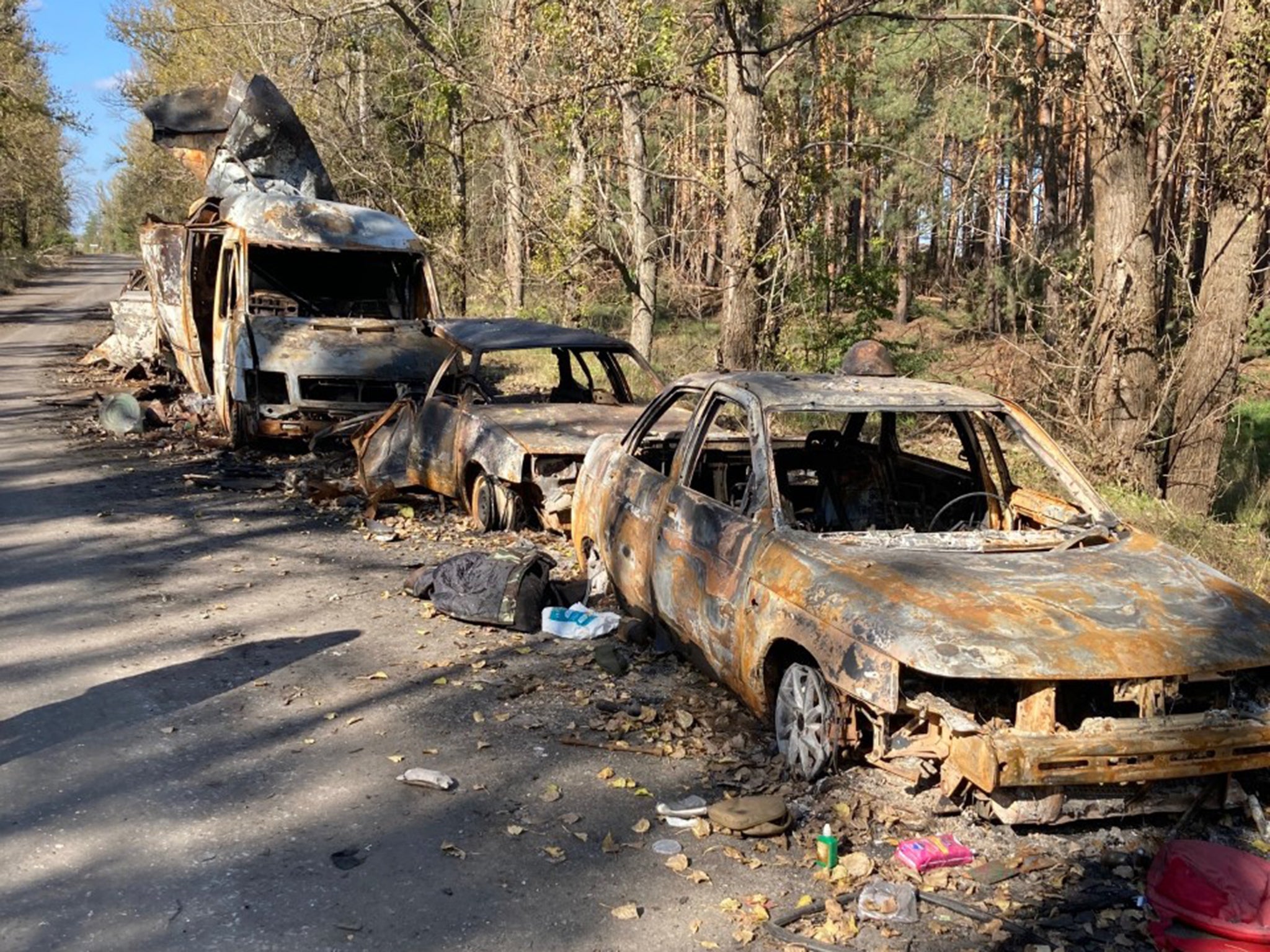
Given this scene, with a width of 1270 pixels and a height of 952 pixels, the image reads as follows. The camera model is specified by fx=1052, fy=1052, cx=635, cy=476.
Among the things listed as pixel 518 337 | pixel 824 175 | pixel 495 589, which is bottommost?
pixel 495 589

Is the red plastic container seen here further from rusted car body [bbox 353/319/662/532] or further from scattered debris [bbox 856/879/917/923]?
rusted car body [bbox 353/319/662/532]

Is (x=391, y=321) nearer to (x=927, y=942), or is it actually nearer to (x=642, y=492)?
(x=642, y=492)

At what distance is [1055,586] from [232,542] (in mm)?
6394

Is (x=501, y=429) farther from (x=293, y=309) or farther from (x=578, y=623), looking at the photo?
(x=293, y=309)

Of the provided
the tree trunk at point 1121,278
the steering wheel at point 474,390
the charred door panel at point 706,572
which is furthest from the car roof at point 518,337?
the tree trunk at point 1121,278

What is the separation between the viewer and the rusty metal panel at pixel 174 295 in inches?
513

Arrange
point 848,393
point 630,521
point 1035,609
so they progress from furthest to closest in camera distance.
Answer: point 630,521, point 848,393, point 1035,609

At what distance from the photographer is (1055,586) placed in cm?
414

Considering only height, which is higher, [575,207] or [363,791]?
[575,207]

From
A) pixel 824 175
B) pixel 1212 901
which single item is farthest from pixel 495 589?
pixel 824 175

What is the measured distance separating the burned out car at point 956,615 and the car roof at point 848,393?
0.02 meters

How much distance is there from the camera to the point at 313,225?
11.9m

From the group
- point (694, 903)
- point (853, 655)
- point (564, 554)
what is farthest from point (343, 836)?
point (564, 554)

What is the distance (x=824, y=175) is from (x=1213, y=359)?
4819 mm
